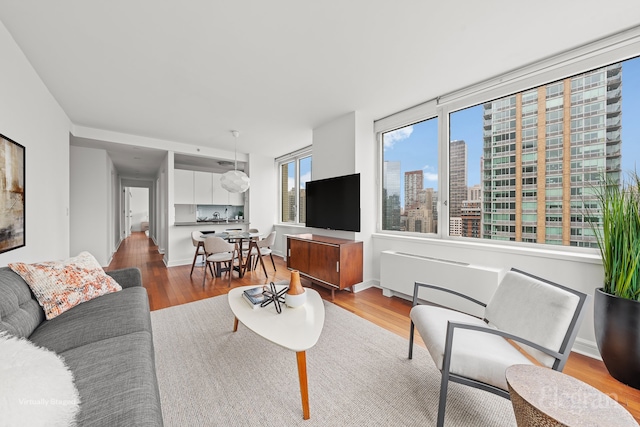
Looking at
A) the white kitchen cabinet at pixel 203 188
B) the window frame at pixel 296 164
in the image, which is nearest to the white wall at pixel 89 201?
the white kitchen cabinet at pixel 203 188

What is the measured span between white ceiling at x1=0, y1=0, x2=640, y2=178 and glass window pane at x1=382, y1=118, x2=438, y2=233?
18.3 inches

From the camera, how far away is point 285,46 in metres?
2.11

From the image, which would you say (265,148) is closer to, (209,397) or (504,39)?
(504,39)

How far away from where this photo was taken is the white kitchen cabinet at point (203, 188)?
5688 mm

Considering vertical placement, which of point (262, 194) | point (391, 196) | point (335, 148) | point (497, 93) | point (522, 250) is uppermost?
point (497, 93)

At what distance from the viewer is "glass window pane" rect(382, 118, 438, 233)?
325 cm

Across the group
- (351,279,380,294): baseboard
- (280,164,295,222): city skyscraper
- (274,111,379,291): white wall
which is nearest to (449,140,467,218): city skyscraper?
(274,111,379,291): white wall

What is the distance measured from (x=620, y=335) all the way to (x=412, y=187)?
2300 millimetres

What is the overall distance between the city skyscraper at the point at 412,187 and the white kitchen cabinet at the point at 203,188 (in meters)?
4.63

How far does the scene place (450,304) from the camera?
2.66 metres

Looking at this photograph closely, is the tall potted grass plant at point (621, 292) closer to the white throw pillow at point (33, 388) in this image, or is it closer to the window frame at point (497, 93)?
the window frame at point (497, 93)

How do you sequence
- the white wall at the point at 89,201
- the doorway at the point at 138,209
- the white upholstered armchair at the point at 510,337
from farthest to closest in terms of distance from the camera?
the doorway at the point at 138,209
the white wall at the point at 89,201
the white upholstered armchair at the point at 510,337

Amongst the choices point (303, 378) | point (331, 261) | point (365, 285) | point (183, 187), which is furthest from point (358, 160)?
point (183, 187)

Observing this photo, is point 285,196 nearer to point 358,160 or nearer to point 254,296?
point 358,160
